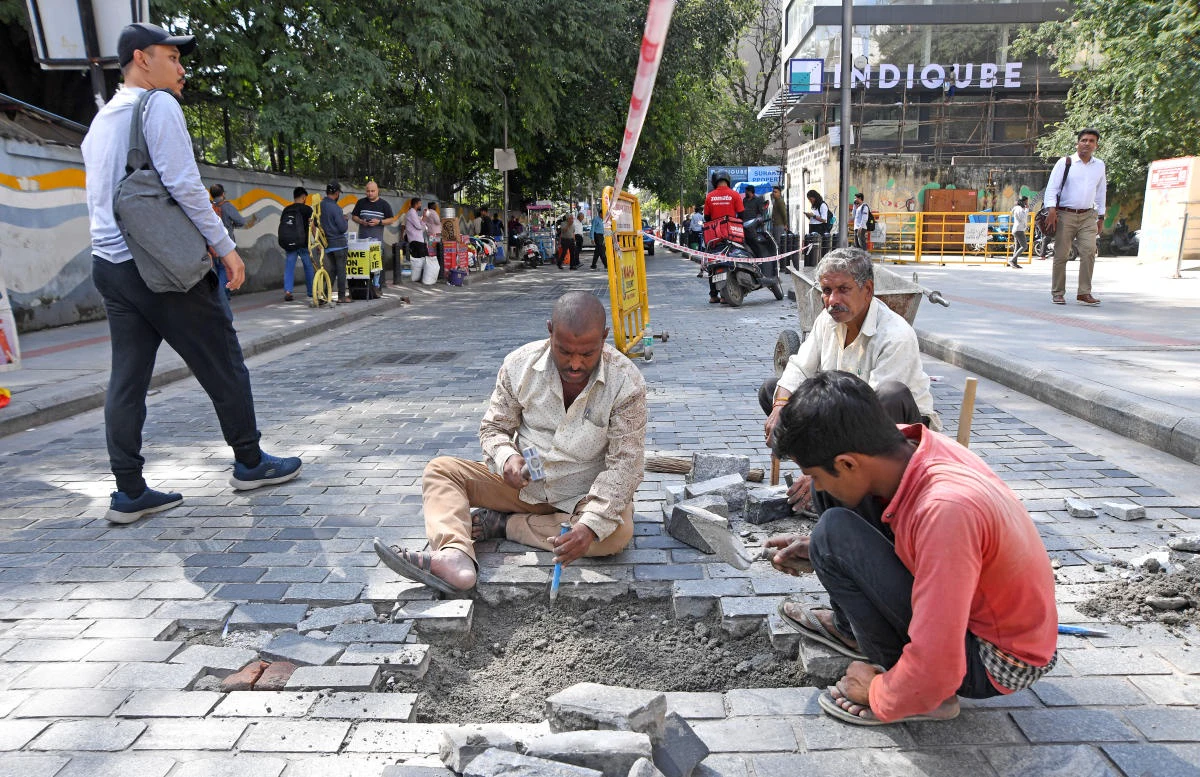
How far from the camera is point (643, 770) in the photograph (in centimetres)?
194

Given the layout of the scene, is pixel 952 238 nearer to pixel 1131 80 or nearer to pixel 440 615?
pixel 1131 80

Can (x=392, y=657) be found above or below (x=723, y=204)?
below

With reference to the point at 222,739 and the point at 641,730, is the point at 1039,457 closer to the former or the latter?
the point at 641,730

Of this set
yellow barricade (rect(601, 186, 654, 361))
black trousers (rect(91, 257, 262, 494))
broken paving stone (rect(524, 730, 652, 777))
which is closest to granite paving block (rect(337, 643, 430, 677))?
broken paving stone (rect(524, 730, 652, 777))

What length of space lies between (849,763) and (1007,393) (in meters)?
5.45

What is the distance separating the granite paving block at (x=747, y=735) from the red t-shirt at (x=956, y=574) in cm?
28

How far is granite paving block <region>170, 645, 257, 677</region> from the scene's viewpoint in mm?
2717

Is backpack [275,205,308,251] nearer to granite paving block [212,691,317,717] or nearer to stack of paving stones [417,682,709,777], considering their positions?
granite paving block [212,691,317,717]

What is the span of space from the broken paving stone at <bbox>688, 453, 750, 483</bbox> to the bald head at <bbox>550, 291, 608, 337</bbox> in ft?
4.85

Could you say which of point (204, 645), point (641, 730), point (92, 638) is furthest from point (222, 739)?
point (641, 730)

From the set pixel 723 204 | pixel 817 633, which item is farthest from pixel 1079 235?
pixel 817 633

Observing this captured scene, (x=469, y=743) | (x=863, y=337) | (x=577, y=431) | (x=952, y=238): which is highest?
(x=863, y=337)

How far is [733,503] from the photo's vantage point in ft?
13.4

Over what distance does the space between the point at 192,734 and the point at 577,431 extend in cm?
174
